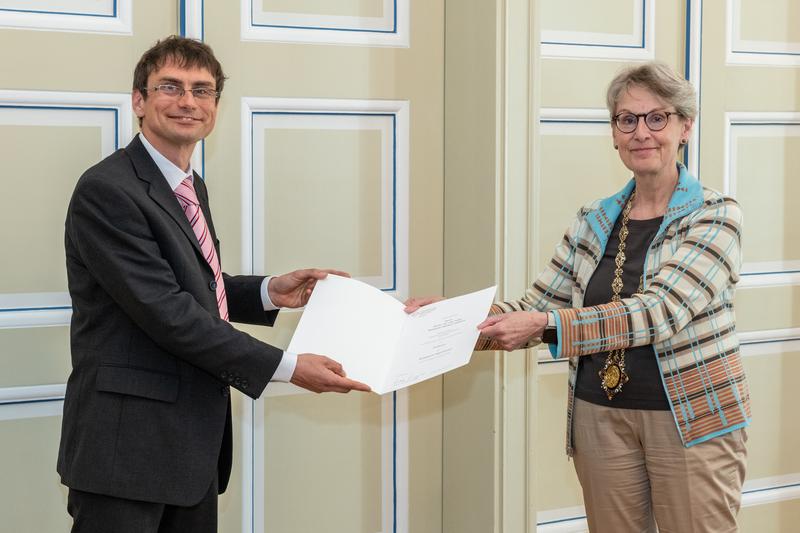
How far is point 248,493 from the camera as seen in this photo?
259cm

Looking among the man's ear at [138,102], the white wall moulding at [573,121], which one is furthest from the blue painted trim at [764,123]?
the man's ear at [138,102]

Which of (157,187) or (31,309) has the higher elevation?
(157,187)

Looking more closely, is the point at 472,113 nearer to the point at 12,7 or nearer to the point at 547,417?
the point at 547,417

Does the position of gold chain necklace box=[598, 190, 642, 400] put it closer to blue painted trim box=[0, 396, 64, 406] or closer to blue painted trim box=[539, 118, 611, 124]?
blue painted trim box=[539, 118, 611, 124]

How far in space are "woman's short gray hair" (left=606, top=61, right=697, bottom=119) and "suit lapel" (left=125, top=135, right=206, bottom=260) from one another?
97 centimetres

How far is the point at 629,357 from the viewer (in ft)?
6.49

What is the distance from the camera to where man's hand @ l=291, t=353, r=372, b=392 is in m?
1.95

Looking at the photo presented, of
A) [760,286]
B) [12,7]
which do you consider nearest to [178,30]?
[12,7]

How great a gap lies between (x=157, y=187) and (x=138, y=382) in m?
0.39

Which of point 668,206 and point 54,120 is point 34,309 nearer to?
point 54,120

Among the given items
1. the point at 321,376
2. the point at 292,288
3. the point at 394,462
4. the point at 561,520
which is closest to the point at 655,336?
the point at 321,376

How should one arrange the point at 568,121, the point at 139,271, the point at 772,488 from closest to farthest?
the point at 139,271, the point at 568,121, the point at 772,488

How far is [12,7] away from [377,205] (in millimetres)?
1080

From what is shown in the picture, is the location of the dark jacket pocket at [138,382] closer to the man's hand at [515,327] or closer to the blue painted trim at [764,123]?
the man's hand at [515,327]
